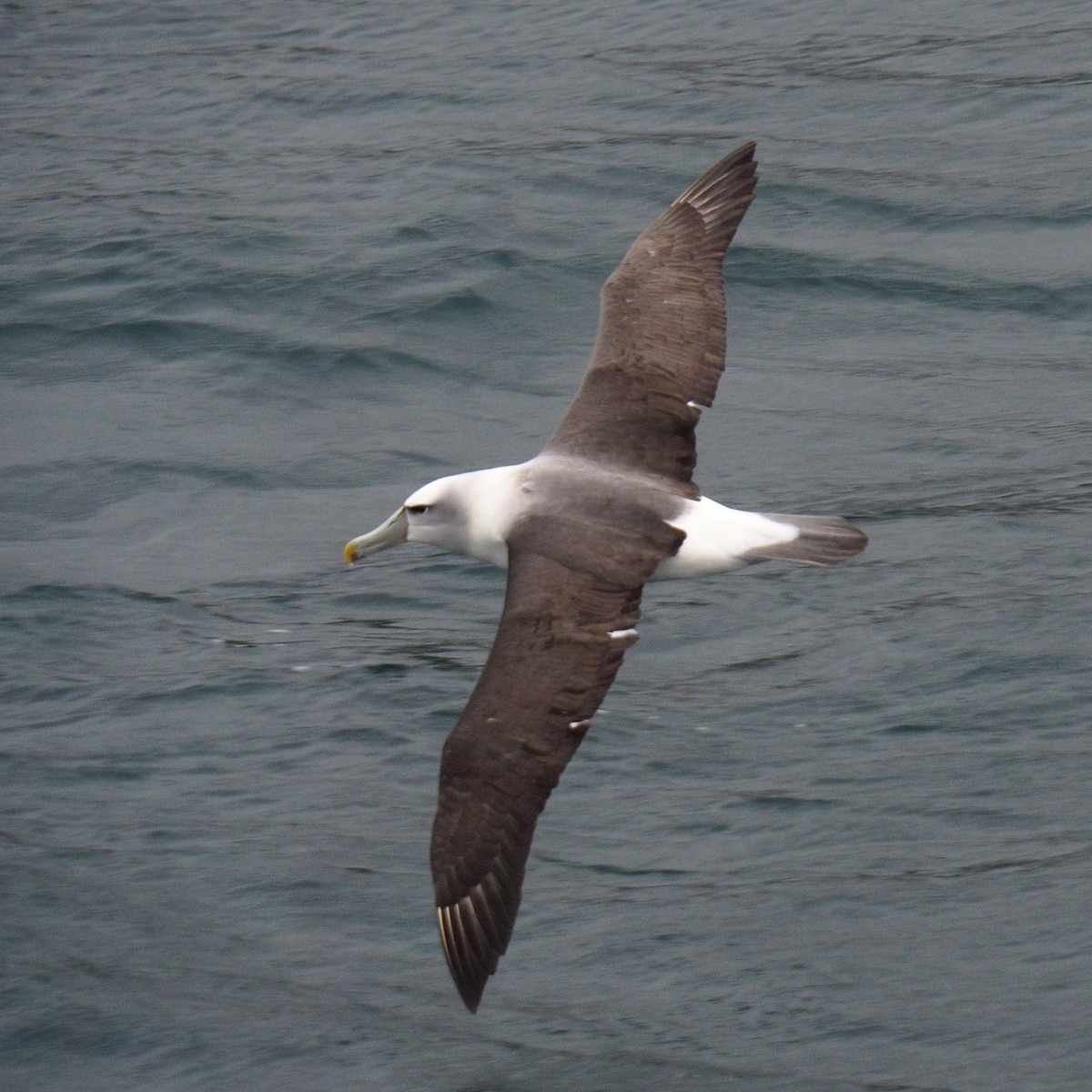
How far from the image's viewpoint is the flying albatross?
780 cm

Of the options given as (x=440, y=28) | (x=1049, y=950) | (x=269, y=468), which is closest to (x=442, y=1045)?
(x=1049, y=950)

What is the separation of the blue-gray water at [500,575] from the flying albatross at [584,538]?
91 cm

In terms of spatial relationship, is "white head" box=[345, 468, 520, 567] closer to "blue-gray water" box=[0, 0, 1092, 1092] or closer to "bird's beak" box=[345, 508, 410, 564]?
"bird's beak" box=[345, 508, 410, 564]

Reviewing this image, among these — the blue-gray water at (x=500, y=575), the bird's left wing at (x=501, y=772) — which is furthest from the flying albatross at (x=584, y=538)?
the blue-gray water at (x=500, y=575)

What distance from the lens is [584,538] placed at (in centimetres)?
883

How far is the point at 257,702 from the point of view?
1064 cm

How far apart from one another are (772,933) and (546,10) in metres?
13.5

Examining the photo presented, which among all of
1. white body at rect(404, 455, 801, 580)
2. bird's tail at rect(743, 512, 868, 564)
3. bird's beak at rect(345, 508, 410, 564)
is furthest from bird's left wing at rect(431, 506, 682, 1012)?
bird's beak at rect(345, 508, 410, 564)

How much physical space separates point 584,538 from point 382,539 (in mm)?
1249

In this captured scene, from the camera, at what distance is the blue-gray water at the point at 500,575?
27.4 feet

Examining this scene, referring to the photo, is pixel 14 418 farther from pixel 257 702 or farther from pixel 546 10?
pixel 546 10

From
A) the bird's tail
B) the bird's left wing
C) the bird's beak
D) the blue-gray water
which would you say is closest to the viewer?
the bird's left wing

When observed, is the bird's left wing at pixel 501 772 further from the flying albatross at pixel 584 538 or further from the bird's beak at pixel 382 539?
the bird's beak at pixel 382 539

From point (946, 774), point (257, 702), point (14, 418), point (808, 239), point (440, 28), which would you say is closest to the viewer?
point (946, 774)
